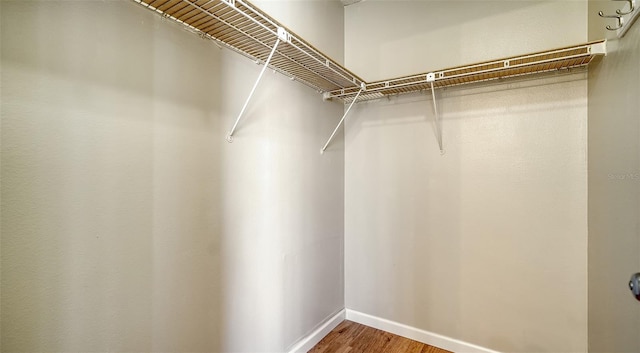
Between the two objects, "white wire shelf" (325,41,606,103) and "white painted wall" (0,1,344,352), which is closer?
"white painted wall" (0,1,344,352)

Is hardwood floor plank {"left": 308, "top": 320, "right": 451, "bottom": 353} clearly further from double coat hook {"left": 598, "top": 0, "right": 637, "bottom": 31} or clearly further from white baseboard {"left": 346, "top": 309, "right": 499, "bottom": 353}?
double coat hook {"left": 598, "top": 0, "right": 637, "bottom": 31}

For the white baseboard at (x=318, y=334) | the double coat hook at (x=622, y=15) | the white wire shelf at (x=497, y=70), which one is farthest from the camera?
the white baseboard at (x=318, y=334)

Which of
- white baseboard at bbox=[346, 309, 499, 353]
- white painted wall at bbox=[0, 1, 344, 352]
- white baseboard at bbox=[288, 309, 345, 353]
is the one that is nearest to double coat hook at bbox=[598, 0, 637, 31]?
white painted wall at bbox=[0, 1, 344, 352]

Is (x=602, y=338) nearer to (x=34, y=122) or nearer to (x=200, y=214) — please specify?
(x=200, y=214)

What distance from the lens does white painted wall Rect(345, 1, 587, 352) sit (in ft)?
5.21

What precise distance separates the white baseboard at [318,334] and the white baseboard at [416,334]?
14 cm

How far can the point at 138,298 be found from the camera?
1.01 meters

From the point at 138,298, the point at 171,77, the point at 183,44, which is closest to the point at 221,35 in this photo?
the point at 183,44

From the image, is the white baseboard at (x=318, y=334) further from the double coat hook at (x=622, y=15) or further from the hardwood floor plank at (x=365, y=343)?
the double coat hook at (x=622, y=15)

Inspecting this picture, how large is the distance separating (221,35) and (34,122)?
0.78 metres

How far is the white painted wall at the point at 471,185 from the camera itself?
1588 mm

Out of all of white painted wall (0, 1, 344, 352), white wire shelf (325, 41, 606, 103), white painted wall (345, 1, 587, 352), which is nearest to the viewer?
white painted wall (0, 1, 344, 352)

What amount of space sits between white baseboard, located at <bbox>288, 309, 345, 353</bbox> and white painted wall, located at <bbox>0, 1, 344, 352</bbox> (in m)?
0.16

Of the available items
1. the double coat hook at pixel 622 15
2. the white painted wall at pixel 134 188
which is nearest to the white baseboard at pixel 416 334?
the white painted wall at pixel 134 188
